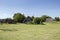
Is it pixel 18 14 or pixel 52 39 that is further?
pixel 18 14

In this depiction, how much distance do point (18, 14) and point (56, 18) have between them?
3361cm

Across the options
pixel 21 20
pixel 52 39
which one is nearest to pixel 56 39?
pixel 52 39

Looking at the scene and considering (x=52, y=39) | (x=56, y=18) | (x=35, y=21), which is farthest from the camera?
(x=56, y=18)

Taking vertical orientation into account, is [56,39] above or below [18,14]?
below

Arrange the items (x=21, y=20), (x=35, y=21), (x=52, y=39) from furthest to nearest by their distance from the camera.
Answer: (x=21, y=20), (x=35, y=21), (x=52, y=39)

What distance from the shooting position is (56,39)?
12867 mm

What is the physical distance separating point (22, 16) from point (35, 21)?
2418 centimetres

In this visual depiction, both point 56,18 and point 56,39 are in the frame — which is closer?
point 56,39

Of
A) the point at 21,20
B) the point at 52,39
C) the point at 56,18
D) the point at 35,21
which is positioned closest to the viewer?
the point at 52,39

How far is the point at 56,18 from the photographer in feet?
322

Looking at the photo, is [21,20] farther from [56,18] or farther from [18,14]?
[56,18]

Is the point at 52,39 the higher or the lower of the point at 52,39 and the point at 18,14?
the lower

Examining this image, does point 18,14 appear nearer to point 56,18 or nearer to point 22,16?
point 22,16

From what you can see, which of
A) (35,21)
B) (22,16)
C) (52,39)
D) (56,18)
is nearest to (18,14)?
(22,16)
